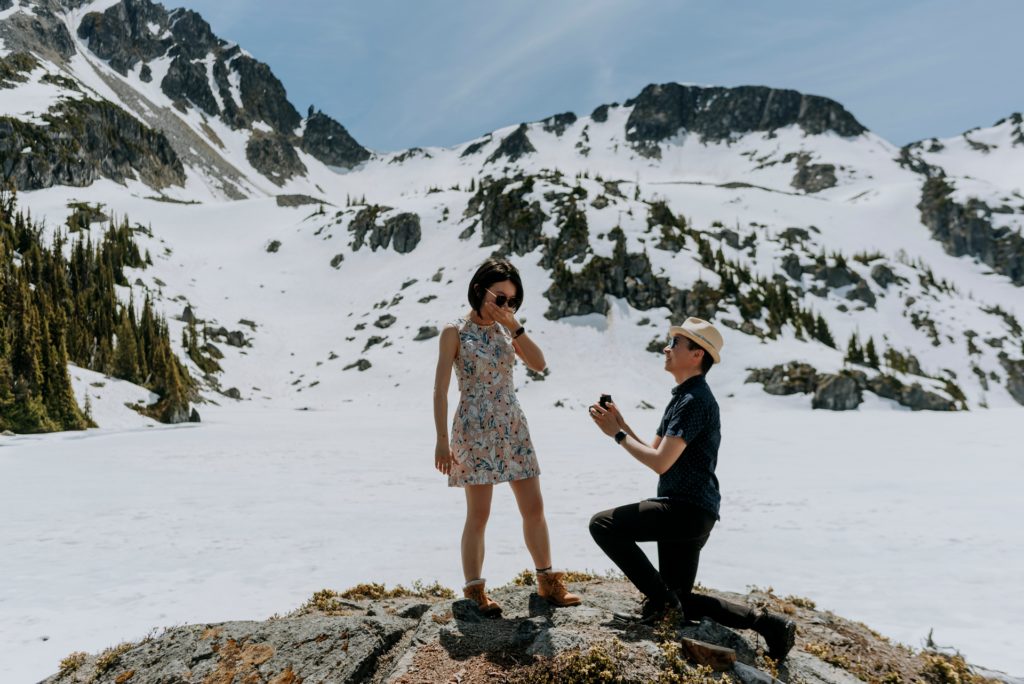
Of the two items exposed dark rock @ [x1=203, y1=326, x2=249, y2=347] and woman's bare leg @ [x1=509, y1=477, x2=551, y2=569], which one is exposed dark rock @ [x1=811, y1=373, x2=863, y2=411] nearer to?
woman's bare leg @ [x1=509, y1=477, x2=551, y2=569]

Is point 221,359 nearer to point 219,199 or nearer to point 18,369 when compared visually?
point 18,369

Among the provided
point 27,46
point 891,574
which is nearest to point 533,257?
point 891,574

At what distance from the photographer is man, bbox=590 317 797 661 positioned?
4359 millimetres

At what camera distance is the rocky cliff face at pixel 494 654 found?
3762mm

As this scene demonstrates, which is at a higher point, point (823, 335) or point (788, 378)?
point (823, 335)

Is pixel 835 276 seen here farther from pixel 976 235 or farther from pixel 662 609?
pixel 662 609

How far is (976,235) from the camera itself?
14162cm

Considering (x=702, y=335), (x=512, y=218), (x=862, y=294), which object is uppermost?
(x=512, y=218)

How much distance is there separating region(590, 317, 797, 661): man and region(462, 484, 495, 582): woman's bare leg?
1.03m

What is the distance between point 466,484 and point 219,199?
605ft

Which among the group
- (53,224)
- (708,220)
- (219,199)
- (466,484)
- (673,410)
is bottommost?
(466,484)

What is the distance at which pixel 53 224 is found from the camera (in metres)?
76.4

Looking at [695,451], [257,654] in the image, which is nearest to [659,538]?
[695,451]

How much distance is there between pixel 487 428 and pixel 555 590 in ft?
5.19
